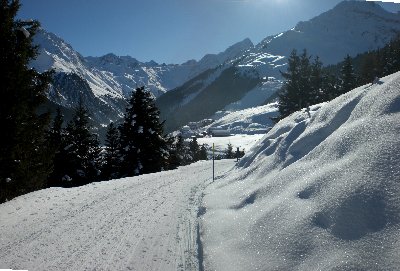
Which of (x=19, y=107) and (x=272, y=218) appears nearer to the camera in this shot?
(x=272, y=218)

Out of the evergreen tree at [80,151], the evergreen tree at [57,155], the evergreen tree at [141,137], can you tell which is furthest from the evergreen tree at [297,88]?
the evergreen tree at [57,155]

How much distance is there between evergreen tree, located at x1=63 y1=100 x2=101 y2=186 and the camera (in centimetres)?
3347

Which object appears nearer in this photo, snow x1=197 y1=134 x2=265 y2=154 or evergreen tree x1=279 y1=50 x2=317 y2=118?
evergreen tree x1=279 y1=50 x2=317 y2=118

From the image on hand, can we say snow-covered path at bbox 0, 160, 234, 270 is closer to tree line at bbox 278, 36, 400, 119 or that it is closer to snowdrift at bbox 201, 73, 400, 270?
snowdrift at bbox 201, 73, 400, 270

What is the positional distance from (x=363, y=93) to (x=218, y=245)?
6552 millimetres

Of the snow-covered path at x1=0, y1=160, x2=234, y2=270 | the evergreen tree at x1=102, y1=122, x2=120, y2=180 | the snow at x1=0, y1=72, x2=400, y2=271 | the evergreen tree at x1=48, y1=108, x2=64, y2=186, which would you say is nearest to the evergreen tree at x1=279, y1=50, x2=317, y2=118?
the evergreen tree at x1=102, y1=122, x2=120, y2=180

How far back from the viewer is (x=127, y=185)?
Result: 1641 centimetres

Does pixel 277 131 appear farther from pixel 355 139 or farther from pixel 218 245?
pixel 218 245

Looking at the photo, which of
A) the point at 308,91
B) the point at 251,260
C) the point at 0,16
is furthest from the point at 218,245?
the point at 308,91

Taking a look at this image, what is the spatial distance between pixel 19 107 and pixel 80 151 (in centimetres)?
2151

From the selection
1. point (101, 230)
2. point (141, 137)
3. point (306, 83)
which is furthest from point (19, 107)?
point (306, 83)

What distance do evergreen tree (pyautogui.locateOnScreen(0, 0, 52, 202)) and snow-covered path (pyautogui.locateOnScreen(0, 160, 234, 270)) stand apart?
1.71m

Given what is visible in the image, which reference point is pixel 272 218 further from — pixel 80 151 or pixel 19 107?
pixel 80 151

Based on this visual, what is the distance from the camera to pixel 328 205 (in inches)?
258
